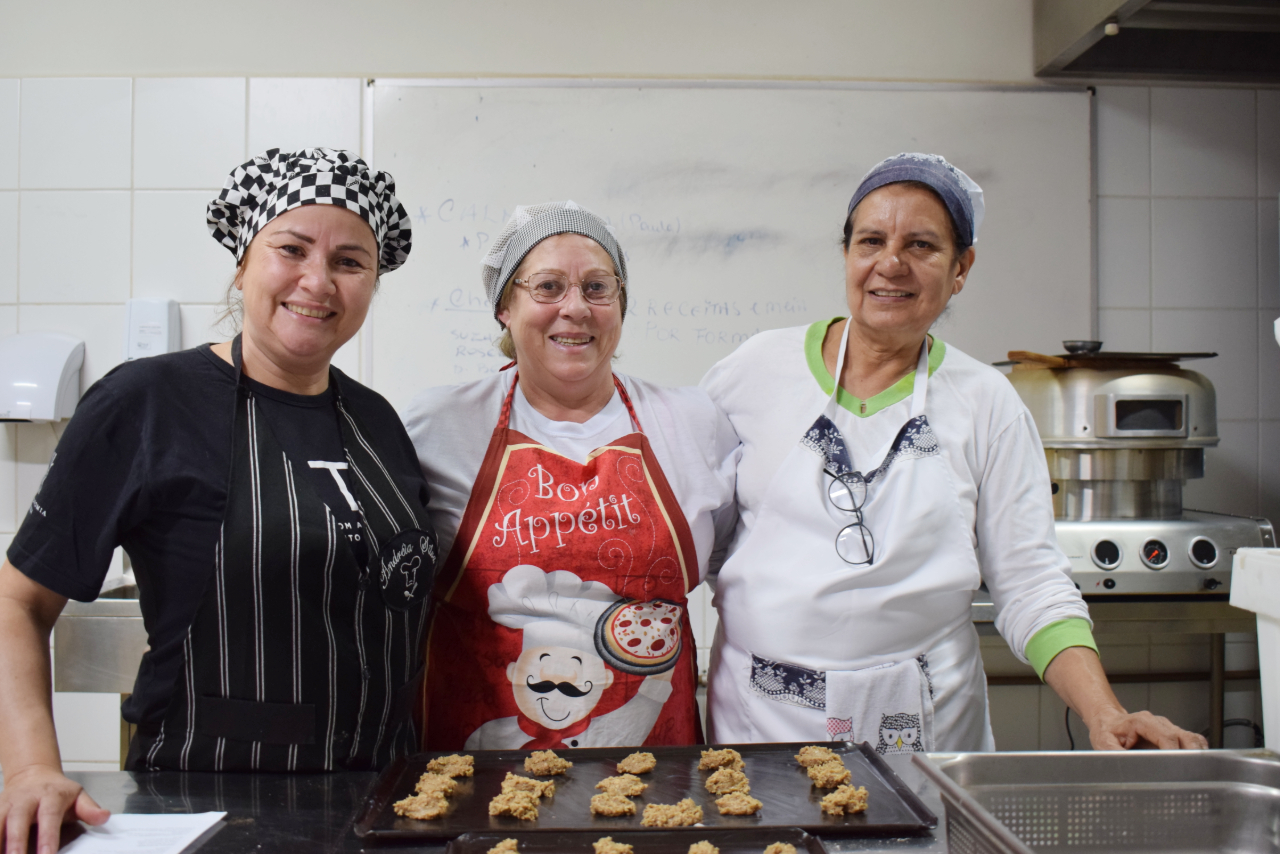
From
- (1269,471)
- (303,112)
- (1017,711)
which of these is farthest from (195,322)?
(1269,471)

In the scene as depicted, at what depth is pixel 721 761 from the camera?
3.33 ft

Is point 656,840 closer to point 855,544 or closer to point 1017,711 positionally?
point 855,544

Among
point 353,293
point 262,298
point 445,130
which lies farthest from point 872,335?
point 445,130

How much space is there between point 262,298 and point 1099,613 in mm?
1956

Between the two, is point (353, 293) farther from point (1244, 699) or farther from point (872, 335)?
point (1244, 699)

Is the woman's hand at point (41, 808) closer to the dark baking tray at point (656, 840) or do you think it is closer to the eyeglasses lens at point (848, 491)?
the dark baking tray at point (656, 840)

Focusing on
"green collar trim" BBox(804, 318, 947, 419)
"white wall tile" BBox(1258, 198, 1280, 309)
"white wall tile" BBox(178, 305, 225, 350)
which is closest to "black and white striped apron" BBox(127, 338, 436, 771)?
"green collar trim" BBox(804, 318, 947, 419)

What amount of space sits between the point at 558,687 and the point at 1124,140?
93.3 inches

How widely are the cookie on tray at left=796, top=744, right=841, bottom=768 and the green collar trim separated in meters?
0.55

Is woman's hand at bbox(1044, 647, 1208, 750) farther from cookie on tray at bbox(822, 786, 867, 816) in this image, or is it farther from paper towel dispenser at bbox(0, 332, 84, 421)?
paper towel dispenser at bbox(0, 332, 84, 421)

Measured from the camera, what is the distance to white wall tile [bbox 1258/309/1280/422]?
249cm

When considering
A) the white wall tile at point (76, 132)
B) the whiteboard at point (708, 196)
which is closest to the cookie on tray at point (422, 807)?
the whiteboard at point (708, 196)

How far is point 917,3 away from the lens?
2432mm

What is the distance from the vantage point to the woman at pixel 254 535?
0.94 metres
